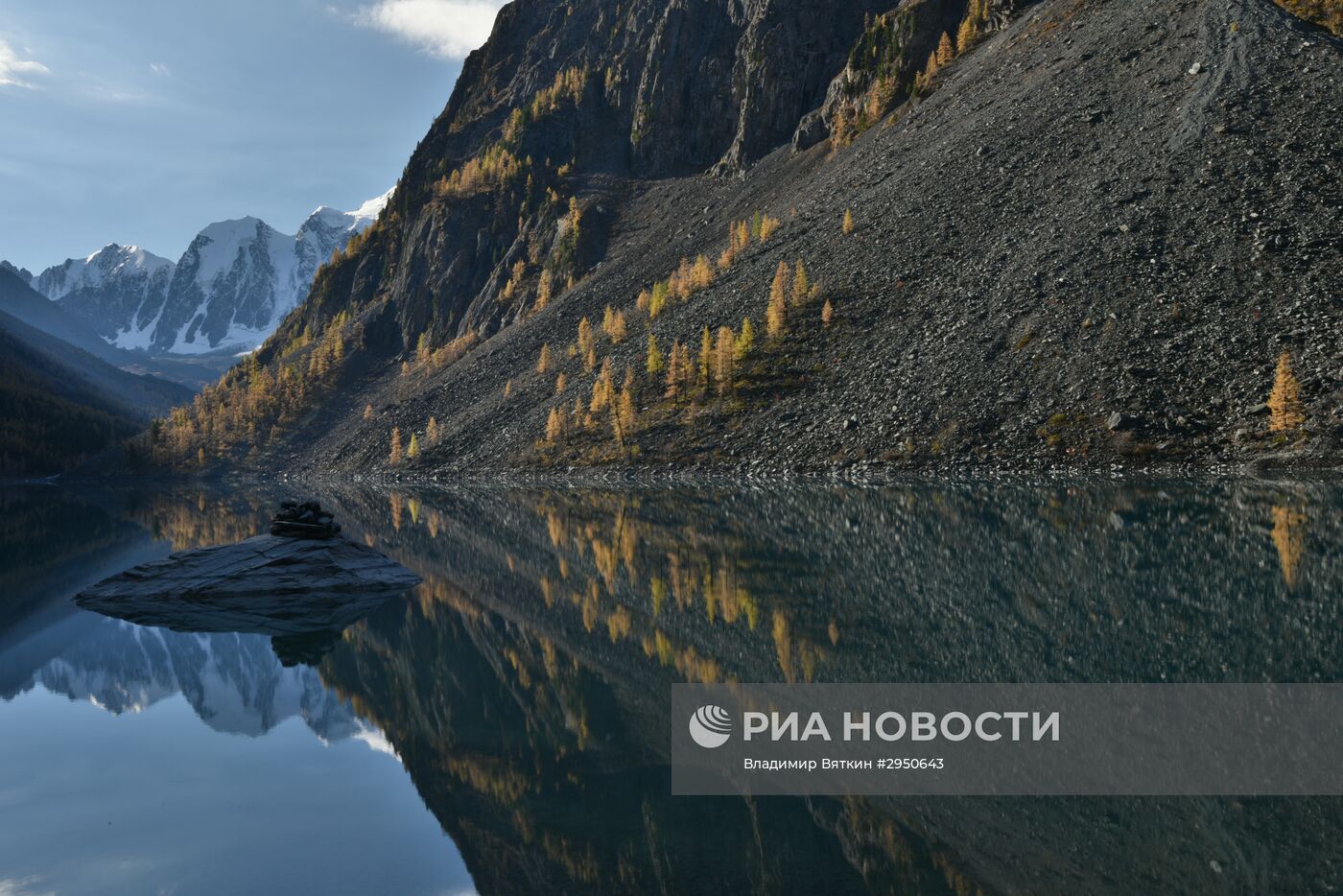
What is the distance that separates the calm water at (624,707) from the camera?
348 inches

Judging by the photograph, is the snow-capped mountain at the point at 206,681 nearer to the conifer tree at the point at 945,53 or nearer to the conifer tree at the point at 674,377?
the conifer tree at the point at 674,377

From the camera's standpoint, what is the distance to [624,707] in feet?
47.5

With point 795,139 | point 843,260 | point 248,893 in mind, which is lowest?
point 248,893

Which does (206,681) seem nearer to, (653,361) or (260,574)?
(260,574)

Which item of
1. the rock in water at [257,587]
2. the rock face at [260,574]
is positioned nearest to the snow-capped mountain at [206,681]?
the rock in water at [257,587]

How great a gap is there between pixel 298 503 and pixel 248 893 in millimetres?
27828

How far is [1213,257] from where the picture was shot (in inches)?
2547

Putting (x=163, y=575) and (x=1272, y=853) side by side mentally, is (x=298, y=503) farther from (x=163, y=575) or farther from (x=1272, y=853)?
(x=1272, y=853)

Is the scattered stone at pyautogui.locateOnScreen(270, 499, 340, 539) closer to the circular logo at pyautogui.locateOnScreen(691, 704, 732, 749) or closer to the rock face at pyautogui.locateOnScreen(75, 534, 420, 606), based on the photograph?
the rock face at pyautogui.locateOnScreen(75, 534, 420, 606)

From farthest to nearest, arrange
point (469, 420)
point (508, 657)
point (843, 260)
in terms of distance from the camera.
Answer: point (469, 420)
point (843, 260)
point (508, 657)

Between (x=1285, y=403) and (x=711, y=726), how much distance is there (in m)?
55.7

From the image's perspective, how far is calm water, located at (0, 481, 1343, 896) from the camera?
348 inches

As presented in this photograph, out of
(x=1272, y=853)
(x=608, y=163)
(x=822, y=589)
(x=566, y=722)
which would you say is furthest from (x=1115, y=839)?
(x=608, y=163)

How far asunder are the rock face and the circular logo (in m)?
19.3
